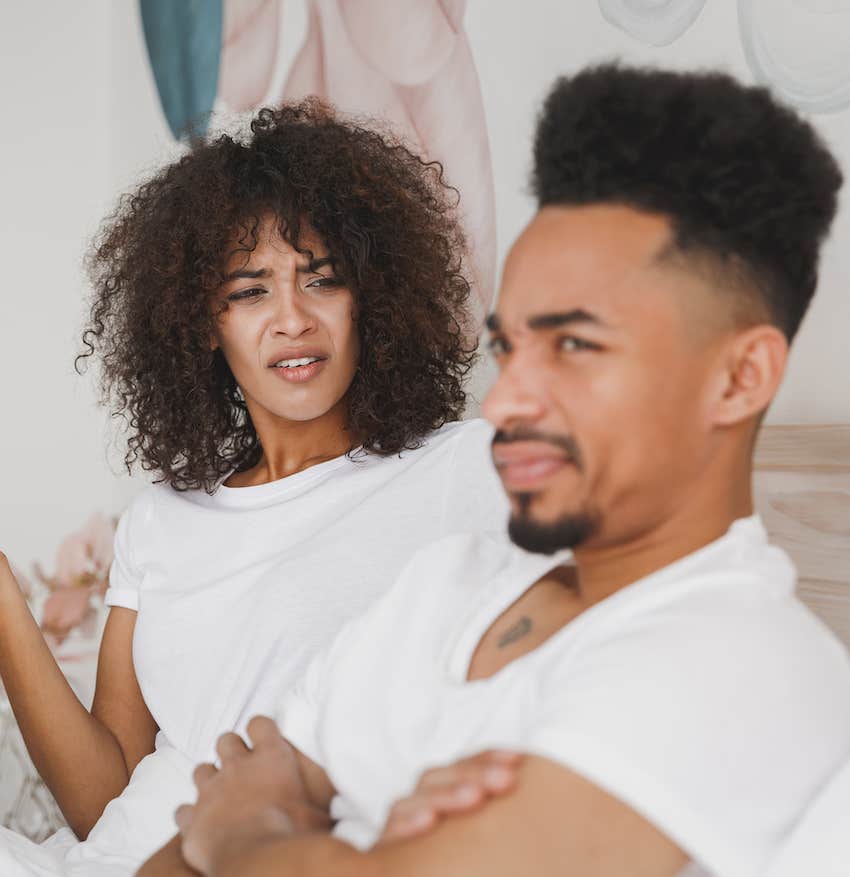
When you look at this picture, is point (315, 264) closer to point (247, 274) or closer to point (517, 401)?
point (247, 274)

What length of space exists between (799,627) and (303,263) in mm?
1173

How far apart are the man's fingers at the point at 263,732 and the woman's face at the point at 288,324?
738 millimetres

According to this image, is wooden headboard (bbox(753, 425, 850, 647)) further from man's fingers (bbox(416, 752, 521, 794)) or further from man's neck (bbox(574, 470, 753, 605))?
man's fingers (bbox(416, 752, 521, 794))

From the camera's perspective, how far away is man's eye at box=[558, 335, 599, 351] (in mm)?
971

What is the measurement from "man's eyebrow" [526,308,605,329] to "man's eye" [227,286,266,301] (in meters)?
0.96

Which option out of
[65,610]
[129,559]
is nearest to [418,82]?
[129,559]

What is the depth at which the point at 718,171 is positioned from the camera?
96cm

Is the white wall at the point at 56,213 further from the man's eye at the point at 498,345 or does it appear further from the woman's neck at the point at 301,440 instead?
the man's eye at the point at 498,345

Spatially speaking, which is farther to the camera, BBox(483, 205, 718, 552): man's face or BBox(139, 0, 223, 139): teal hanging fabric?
BBox(139, 0, 223, 139): teal hanging fabric

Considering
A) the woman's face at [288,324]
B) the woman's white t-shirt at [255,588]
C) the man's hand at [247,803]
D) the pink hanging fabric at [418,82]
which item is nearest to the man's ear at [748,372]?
the man's hand at [247,803]

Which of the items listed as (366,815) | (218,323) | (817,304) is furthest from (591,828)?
(218,323)

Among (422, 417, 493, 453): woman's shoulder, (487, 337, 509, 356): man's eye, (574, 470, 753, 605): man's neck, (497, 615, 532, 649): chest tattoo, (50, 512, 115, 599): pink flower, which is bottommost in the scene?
(50, 512, 115, 599): pink flower

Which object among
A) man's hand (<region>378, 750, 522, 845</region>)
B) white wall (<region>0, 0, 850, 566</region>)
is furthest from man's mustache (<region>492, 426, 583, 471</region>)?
white wall (<region>0, 0, 850, 566</region>)

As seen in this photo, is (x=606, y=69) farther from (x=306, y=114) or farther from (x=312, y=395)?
(x=306, y=114)
